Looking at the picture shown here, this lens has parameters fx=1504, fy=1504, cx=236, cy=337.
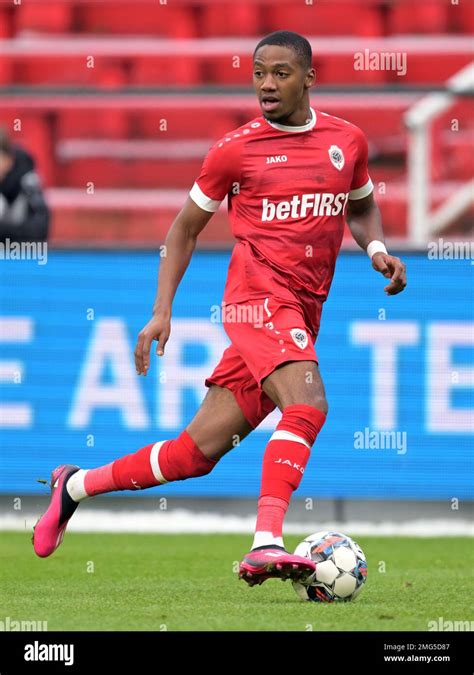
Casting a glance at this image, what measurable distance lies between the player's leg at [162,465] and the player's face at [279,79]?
112cm

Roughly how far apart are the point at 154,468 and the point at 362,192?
1418 mm

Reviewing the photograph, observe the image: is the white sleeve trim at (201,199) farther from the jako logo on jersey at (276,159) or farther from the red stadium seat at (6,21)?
the red stadium seat at (6,21)

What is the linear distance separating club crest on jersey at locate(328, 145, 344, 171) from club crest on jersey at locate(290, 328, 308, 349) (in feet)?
2.30

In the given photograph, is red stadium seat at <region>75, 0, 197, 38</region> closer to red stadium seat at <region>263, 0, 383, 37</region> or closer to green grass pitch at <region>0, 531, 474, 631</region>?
red stadium seat at <region>263, 0, 383, 37</region>

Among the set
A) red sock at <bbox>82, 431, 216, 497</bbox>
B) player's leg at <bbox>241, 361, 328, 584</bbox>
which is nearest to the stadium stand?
red sock at <bbox>82, 431, 216, 497</bbox>

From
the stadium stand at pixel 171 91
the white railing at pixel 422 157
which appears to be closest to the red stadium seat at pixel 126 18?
the stadium stand at pixel 171 91

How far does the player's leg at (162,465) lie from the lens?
5883 millimetres

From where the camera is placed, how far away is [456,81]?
11891 mm

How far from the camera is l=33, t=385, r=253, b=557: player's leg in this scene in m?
5.88

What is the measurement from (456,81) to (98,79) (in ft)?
11.3

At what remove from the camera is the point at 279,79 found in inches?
223

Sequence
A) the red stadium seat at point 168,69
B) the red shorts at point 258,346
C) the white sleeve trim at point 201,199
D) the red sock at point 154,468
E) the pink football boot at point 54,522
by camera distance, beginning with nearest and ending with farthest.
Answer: the red shorts at point 258,346, the white sleeve trim at point 201,199, the red sock at point 154,468, the pink football boot at point 54,522, the red stadium seat at point 168,69
